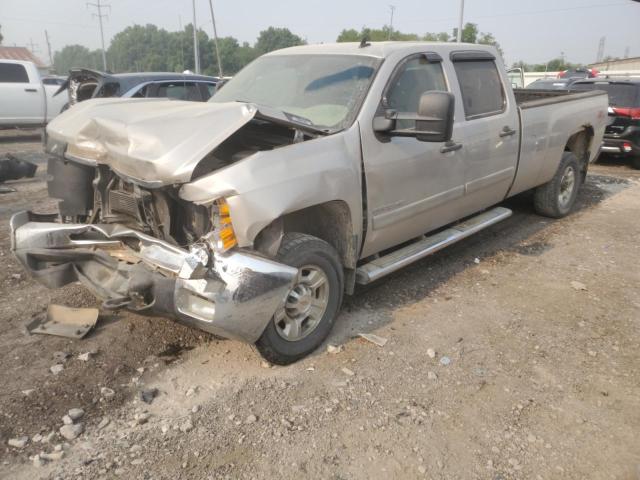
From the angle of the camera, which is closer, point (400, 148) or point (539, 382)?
point (539, 382)

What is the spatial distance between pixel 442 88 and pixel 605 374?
238 cm

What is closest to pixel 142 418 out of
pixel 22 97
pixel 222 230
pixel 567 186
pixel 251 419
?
pixel 251 419

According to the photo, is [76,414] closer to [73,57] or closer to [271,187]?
[271,187]

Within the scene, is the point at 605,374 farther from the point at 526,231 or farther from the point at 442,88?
the point at 526,231

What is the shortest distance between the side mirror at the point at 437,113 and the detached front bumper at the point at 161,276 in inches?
48.7

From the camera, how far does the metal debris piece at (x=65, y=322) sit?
3.53m

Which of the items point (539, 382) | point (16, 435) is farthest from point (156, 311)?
point (539, 382)

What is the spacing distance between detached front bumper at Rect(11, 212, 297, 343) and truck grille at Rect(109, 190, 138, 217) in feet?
0.38

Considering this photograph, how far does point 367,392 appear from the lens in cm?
306

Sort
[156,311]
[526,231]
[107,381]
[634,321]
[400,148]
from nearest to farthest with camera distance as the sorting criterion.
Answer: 1. [156,311]
2. [107,381]
3. [400,148]
4. [634,321]
5. [526,231]

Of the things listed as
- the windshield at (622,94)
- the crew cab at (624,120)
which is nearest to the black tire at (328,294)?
the crew cab at (624,120)

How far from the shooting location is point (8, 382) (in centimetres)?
304

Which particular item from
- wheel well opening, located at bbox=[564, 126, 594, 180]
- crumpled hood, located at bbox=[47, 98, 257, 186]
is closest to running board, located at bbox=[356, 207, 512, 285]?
crumpled hood, located at bbox=[47, 98, 257, 186]

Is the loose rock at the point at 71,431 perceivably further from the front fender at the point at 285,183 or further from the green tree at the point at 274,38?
the green tree at the point at 274,38
